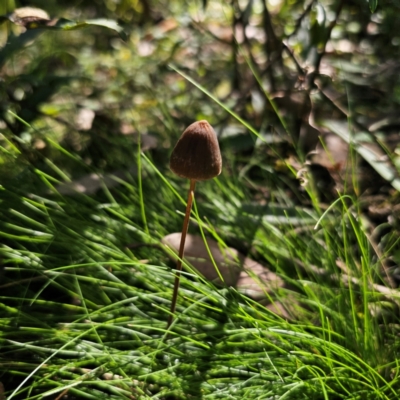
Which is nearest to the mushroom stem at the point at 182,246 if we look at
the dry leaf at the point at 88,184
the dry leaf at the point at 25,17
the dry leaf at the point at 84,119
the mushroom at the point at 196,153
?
the mushroom at the point at 196,153

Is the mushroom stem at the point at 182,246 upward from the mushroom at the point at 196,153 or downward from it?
downward

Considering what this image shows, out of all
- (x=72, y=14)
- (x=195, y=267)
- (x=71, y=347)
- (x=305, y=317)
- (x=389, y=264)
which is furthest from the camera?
(x=72, y=14)

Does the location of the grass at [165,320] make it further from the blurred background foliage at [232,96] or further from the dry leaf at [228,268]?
the blurred background foliage at [232,96]

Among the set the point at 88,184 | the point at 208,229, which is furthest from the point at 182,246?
the point at 88,184

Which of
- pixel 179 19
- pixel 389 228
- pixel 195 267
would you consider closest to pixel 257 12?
pixel 179 19

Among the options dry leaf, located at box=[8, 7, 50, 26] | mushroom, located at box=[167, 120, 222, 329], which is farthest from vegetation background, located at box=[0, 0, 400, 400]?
mushroom, located at box=[167, 120, 222, 329]

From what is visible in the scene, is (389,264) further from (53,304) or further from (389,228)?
(53,304)
